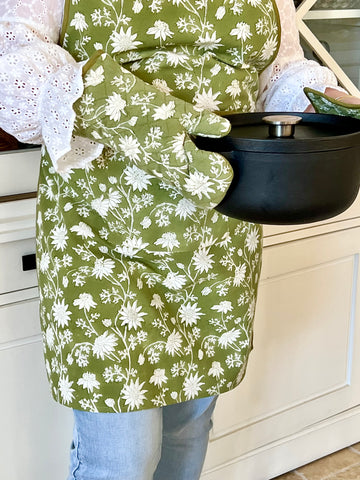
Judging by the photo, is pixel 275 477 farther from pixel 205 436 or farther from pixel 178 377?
pixel 178 377

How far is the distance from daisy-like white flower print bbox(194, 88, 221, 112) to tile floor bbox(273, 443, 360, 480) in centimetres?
104

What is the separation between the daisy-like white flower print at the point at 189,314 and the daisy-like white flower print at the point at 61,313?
183 millimetres

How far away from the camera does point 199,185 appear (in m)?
0.93

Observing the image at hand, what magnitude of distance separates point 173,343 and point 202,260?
0.13 metres

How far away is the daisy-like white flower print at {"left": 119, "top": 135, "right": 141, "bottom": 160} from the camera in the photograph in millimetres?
949

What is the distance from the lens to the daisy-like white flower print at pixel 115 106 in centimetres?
93

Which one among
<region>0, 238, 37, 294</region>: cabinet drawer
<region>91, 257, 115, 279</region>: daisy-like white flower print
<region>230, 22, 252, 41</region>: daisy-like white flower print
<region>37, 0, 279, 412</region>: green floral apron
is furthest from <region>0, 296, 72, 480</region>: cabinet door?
<region>230, 22, 252, 41</region>: daisy-like white flower print

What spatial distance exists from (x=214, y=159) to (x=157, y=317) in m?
0.30

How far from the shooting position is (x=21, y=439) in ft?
4.37

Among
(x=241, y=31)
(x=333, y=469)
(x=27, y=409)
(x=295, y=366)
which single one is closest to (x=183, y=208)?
(x=241, y=31)

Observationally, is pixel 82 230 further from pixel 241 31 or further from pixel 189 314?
pixel 241 31

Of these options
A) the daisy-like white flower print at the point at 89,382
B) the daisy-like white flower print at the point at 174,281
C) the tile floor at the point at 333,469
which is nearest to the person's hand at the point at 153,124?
the daisy-like white flower print at the point at 174,281

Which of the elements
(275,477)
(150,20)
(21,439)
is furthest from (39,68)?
(275,477)

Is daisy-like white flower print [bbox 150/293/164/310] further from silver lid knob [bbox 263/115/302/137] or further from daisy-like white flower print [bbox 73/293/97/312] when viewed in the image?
silver lid knob [bbox 263/115/302/137]
